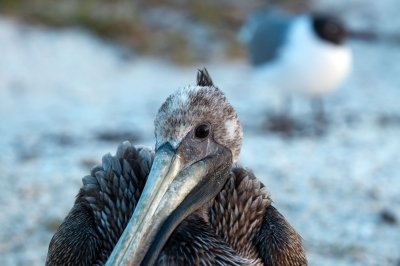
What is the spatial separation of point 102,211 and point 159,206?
1.93 ft

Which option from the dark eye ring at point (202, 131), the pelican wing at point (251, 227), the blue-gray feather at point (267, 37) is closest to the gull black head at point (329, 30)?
the blue-gray feather at point (267, 37)

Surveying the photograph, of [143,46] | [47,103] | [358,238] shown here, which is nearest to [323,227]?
[358,238]

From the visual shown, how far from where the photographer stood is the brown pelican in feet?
13.3

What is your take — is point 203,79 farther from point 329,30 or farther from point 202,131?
point 329,30

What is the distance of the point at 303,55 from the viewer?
37.3ft

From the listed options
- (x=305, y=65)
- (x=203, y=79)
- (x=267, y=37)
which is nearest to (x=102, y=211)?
(x=203, y=79)

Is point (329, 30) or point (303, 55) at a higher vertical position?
point (329, 30)

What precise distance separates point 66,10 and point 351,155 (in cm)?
713

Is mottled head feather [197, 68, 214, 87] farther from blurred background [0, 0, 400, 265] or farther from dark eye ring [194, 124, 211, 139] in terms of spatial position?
blurred background [0, 0, 400, 265]

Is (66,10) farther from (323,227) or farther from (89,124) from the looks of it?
(323,227)

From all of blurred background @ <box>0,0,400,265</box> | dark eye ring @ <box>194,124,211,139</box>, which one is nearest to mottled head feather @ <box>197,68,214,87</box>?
dark eye ring @ <box>194,124,211,139</box>

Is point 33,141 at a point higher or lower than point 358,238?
higher

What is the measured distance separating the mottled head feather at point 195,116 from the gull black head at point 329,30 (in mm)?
7441

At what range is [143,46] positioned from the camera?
579 inches
